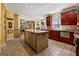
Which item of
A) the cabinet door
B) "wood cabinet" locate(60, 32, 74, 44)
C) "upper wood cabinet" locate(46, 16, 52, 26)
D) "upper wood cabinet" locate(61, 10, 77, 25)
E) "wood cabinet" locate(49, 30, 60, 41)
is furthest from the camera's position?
"upper wood cabinet" locate(46, 16, 52, 26)

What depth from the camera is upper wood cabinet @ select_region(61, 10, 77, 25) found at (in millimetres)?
5864

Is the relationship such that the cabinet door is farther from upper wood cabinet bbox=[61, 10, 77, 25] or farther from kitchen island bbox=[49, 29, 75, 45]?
kitchen island bbox=[49, 29, 75, 45]

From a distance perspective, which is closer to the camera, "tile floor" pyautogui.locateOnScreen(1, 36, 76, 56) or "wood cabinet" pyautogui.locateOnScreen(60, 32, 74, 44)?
"tile floor" pyautogui.locateOnScreen(1, 36, 76, 56)

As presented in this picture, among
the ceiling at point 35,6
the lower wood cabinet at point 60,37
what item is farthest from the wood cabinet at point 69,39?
the ceiling at point 35,6

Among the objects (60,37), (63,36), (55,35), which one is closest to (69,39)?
(63,36)

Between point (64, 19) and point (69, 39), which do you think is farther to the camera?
point (64, 19)

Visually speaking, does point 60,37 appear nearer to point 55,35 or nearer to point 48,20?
point 55,35

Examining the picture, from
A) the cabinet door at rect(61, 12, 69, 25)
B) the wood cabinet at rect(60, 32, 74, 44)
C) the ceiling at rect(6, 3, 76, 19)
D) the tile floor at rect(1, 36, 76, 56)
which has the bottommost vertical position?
the tile floor at rect(1, 36, 76, 56)

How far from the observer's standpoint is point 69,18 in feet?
20.6

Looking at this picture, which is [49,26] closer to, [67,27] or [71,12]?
[67,27]

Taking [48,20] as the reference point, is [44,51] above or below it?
below

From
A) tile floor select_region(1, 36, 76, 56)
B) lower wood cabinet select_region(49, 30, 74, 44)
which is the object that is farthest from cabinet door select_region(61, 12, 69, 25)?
tile floor select_region(1, 36, 76, 56)

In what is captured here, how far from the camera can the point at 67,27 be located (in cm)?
666

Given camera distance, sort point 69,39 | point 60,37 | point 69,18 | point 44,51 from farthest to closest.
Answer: point 60,37
point 69,18
point 69,39
point 44,51
